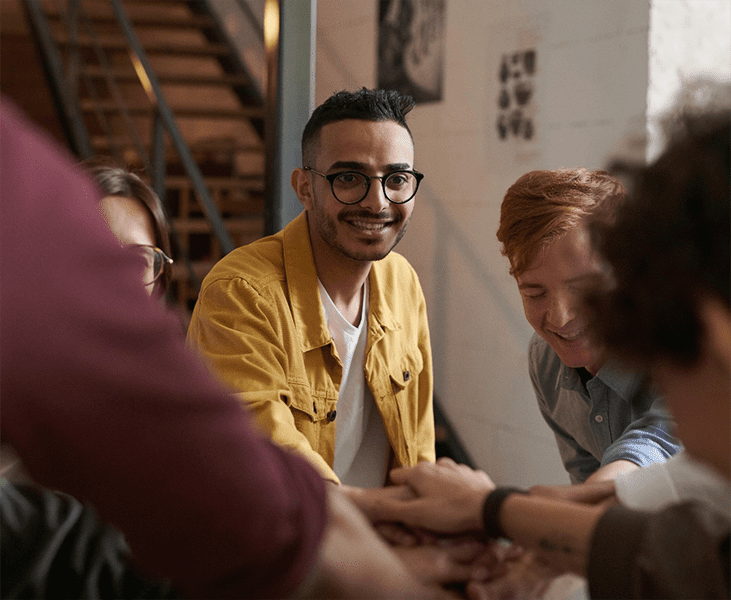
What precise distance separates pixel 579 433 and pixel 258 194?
3368 mm

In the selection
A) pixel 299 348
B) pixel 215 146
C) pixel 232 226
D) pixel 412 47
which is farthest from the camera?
pixel 215 146

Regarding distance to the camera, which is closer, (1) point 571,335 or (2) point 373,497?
(2) point 373,497

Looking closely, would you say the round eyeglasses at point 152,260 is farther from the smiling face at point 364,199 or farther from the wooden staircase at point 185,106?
the wooden staircase at point 185,106

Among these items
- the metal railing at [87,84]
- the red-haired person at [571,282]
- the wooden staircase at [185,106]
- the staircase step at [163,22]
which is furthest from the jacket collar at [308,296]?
the staircase step at [163,22]

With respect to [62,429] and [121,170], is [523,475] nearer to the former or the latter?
[121,170]

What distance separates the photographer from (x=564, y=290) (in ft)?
4.34

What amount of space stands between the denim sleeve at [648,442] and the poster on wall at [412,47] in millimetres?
2267

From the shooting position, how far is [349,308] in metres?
1.69

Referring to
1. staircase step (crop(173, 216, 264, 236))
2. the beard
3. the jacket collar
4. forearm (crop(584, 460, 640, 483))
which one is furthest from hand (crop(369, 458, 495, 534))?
staircase step (crop(173, 216, 264, 236))

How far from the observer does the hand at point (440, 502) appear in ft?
2.83

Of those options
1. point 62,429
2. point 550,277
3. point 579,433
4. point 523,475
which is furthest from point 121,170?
point 523,475

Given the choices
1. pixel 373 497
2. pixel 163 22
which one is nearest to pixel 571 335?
pixel 373 497

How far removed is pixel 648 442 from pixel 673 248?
0.66 metres

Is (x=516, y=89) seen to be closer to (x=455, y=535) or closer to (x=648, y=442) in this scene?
(x=648, y=442)
